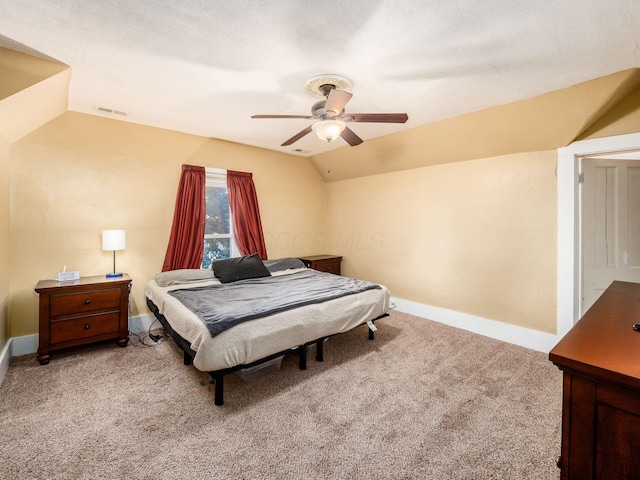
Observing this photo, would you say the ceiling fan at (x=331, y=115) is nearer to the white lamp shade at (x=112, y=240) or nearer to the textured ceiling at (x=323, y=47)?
the textured ceiling at (x=323, y=47)

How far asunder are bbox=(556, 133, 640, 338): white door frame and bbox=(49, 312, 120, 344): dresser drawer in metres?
4.58

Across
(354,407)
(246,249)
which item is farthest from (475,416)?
(246,249)

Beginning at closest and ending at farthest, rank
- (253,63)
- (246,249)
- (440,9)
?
(440,9)
(253,63)
(246,249)

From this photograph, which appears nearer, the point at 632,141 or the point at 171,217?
the point at 632,141

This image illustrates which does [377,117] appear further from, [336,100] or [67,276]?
[67,276]

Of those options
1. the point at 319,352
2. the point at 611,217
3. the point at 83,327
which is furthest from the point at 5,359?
the point at 611,217

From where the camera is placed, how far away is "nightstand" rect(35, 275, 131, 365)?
2658 millimetres

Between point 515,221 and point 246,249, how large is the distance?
3.53 metres

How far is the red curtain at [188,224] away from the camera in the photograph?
12.3 feet

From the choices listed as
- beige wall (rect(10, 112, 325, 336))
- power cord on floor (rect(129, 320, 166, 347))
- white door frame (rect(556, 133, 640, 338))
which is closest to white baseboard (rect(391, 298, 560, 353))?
white door frame (rect(556, 133, 640, 338))

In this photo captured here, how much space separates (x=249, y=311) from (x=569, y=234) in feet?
10.3

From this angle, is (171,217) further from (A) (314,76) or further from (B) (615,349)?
(B) (615,349)

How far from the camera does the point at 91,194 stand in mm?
3238

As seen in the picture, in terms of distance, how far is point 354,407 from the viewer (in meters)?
2.08
